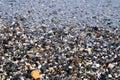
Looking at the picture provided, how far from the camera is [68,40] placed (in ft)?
39.5

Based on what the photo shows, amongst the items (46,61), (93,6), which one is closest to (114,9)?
(93,6)

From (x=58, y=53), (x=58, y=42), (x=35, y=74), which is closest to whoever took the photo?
(x=35, y=74)

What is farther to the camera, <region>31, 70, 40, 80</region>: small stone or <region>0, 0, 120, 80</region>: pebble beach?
<region>0, 0, 120, 80</region>: pebble beach

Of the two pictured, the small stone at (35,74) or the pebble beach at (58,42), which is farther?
the pebble beach at (58,42)

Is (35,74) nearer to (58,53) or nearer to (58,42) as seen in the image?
(58,53)

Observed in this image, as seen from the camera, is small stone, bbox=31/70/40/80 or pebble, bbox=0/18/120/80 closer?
small stone, bbox=31/70/40/80

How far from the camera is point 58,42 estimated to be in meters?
11.7

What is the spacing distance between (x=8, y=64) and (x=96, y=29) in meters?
5.36

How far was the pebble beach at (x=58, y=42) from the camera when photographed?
9398 millimetres

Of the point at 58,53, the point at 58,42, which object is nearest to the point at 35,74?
the point at 58,53

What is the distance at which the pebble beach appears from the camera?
9.40m

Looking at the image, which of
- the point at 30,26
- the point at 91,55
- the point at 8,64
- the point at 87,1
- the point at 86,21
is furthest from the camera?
the point at 87,1

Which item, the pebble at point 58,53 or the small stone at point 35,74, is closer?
the small stone at point 35,74

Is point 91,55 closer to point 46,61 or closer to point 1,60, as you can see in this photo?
point 46,61
